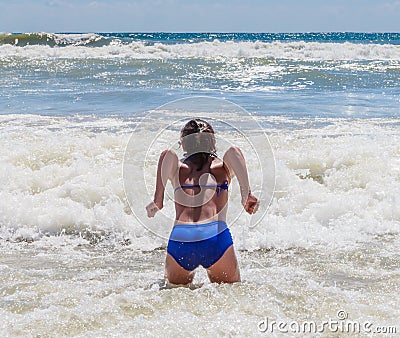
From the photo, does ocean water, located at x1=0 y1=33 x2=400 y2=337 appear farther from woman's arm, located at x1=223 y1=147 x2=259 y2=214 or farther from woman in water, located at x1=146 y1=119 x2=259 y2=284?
woman's arm, located at x1=223 y1=147 x2=259 y2=214

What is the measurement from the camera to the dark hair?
149 inches

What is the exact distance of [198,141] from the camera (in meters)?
3.79

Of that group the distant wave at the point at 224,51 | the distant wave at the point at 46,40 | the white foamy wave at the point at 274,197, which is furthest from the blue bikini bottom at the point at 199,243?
the distant wave at the point at 46,40

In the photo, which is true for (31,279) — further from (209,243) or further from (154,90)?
(154,90)

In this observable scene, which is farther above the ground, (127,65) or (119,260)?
(127,65)

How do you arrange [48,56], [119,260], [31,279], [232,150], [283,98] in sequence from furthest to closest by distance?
[48,56]
[283,98]
[119,260]
[31,279]
[232,150]

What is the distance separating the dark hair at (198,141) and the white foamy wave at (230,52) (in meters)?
28.0

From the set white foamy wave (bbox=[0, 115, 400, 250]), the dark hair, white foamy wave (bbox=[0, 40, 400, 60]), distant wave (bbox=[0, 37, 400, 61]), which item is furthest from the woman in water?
white foamy wave (bbox=[0, 40, 400, 60])

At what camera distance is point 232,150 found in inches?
148

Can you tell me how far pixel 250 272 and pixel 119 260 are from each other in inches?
48.7

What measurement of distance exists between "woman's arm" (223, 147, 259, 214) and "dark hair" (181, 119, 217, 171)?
141 mm

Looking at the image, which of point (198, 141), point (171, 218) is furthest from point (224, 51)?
point (198, 141)

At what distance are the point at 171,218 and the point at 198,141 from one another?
2.59 meters

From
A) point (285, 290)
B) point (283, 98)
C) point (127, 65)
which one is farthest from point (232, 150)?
point (127, 65)
